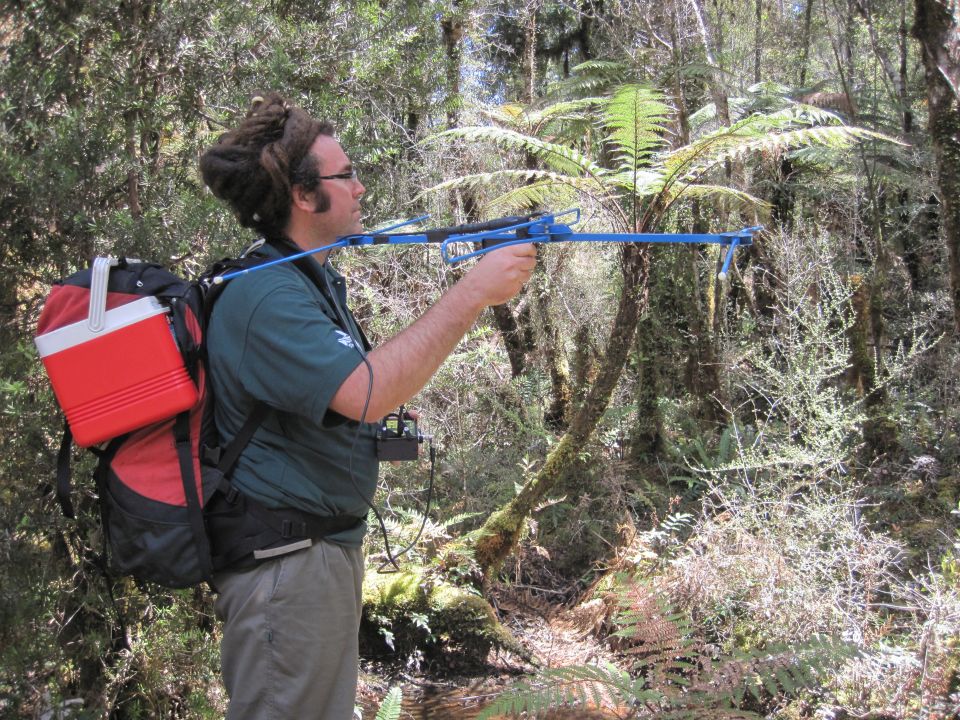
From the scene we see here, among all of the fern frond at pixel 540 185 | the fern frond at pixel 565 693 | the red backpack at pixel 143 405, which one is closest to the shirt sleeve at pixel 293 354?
the red backpack at pixel 143 405

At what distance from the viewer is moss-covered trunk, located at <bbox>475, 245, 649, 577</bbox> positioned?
5039 millimetres

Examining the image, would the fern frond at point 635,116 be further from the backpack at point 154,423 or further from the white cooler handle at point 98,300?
the white cooler handle at point 98,300

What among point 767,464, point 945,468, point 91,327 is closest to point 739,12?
point 945,468

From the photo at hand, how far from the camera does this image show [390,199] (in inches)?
177

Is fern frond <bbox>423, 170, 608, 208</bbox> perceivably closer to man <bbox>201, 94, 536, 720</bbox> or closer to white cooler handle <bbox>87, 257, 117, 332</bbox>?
man <bbox>201, 94, 536, 720</bbox>

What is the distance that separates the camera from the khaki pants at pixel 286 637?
1854mm

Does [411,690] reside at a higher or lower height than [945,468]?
lower

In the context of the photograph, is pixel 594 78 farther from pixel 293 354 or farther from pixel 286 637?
pixel 286 637

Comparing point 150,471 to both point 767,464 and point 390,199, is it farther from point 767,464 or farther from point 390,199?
point 767,464

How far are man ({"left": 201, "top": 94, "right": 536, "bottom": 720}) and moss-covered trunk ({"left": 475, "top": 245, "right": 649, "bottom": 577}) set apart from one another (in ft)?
10.1

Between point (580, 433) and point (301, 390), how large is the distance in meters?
3.58

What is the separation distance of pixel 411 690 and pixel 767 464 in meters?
2.41

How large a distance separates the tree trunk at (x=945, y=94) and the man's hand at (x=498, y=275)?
3.57m

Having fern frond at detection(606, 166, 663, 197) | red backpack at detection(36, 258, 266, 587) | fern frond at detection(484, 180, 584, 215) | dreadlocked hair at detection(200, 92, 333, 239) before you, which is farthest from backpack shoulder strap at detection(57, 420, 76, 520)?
fern frond at detection(606, 166, 663, 197)
